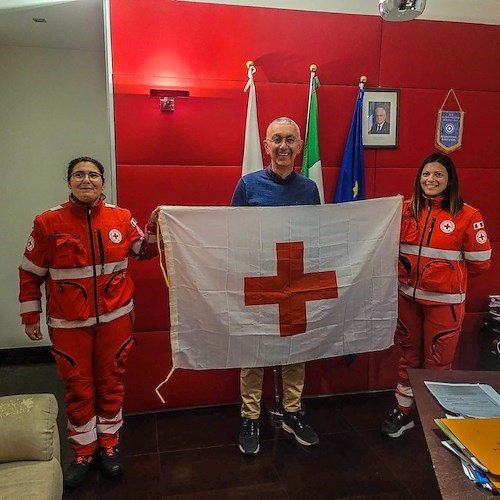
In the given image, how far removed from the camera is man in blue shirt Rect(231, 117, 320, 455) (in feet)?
7.25

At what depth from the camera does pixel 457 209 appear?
229 cm

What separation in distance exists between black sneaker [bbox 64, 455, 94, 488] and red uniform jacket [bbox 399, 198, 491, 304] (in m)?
1.71

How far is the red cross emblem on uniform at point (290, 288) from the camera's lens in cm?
222

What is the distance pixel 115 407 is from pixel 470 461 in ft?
5.07

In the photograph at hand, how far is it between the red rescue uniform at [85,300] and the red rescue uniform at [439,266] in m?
1.27

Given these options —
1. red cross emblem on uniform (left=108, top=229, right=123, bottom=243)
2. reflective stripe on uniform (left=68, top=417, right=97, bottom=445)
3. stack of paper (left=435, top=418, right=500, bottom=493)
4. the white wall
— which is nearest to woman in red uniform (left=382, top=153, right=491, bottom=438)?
stack of paper (left=435, top=418, right=500, bottom=493)

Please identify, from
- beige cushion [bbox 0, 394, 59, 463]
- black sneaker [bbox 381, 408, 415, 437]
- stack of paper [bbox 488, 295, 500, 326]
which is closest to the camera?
beige cushion [bbox 0, 394, 59, 463]

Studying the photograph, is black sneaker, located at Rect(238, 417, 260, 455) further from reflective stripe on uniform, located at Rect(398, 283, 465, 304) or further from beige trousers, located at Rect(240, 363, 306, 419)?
reflective stripe on uniform, located at Rect(398, 283, 465, 304)

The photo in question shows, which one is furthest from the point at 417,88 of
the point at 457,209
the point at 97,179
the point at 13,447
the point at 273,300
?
the point at 13,447

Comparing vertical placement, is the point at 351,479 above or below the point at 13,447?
below

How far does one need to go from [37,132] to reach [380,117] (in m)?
2.22

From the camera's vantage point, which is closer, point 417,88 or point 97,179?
point 97,179

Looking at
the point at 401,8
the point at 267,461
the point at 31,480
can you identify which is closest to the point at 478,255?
the point at 401,8

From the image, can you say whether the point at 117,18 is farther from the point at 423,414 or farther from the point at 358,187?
the point at 423,414
